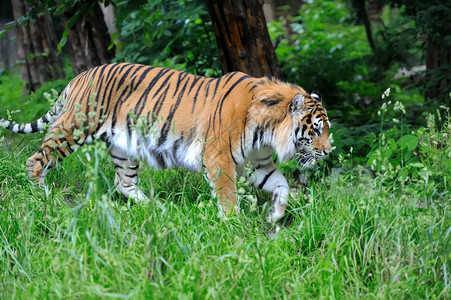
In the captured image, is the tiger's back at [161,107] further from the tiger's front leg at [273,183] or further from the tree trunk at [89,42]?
the tree trunk at [89,42]

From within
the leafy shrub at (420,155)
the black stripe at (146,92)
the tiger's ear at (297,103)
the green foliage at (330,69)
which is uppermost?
the black stripe at (146,92)

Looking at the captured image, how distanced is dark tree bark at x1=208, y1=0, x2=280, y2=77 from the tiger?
1096 millimetres

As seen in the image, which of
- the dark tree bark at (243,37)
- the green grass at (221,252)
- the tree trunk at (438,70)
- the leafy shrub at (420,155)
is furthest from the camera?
→ the tree trunk at (438,70)

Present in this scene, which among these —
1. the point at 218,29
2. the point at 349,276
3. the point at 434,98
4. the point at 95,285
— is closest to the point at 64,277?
the point at 95,285

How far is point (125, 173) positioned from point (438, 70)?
3959 mm

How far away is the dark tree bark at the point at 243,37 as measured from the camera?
5602mm

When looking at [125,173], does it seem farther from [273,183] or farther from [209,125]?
[273,183]

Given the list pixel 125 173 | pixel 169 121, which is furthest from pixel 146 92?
pixel 125 173

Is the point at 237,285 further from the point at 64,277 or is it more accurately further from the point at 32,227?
the point at 32,227

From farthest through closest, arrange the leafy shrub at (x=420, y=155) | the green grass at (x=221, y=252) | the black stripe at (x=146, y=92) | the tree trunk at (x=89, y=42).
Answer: the tree trunk at (x=89, y=42), the black stripe at (x=146, y=92), the leafy shrub at (x=420, y=155), the green grass at (x=221, y=252)

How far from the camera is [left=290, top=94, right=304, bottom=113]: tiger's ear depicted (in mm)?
4168

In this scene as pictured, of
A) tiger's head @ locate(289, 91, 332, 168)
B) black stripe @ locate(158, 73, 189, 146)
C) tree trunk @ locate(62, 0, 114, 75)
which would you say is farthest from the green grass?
tree trunk @ locate(62, 0, 114, 75)

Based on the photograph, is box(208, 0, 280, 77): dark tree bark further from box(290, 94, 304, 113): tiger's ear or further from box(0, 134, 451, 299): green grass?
box(0, 134, 451, 299): green grass

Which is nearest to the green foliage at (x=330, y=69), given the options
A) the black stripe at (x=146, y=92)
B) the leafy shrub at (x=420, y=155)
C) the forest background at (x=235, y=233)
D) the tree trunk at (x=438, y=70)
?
the tree trunk at (x=438, y=70)
